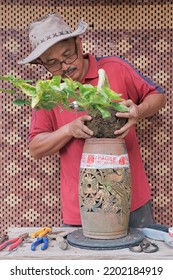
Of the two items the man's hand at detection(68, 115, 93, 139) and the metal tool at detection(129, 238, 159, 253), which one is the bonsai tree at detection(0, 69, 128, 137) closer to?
the man's hand at detection(68, 115, 93, 139)

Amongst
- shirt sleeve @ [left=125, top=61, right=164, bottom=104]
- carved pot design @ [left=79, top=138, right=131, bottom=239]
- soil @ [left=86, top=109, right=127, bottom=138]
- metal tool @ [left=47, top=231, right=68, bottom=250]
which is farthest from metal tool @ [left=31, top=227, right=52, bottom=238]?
shirt sleeve @ [left=125, top=61, right=164, bottom=104]

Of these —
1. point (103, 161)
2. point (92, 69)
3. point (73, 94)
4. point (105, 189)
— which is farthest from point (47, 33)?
point (105, 189)

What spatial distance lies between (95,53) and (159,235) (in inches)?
54.4

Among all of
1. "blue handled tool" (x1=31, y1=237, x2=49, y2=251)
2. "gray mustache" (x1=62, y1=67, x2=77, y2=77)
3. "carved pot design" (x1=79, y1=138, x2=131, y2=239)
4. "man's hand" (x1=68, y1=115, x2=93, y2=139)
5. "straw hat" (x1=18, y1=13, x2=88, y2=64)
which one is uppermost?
"straw hat" (x1=18, y1=13, x2=88, y2=64)

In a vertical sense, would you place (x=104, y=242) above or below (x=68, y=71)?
below

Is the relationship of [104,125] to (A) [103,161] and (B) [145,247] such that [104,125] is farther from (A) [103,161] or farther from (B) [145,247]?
(B) [145,247]

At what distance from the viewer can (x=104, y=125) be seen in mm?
Answer: 1809

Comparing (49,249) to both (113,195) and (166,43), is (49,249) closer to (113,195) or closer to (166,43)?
(113,195)

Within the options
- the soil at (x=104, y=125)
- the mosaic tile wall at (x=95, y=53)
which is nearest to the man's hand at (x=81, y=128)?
the soil at (x=104, y=125)

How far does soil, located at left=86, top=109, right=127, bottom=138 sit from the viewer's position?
71.1 inches

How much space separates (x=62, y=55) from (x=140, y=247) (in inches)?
42.6

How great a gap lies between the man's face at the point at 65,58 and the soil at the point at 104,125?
20.5 inches

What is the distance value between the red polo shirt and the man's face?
116 millimetres

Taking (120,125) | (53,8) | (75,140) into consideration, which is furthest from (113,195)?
(53,8)
